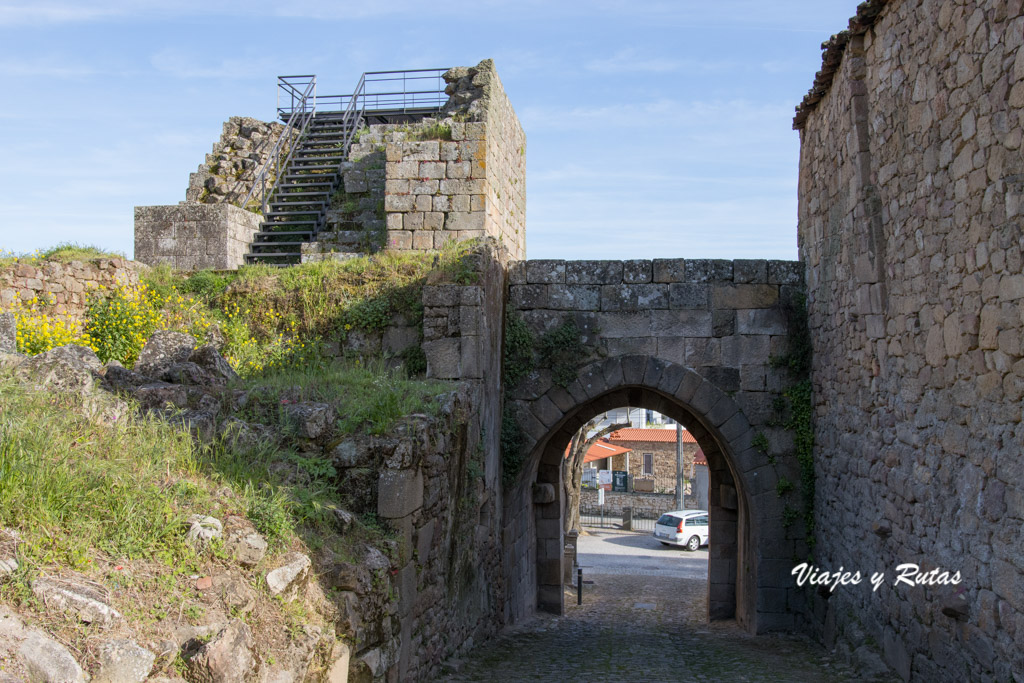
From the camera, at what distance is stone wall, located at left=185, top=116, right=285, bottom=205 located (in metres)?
13.6

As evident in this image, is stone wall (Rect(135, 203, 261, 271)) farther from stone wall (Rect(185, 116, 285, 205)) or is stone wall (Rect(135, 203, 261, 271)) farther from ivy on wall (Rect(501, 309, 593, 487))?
ivy on wall (Rect(501, 309, 593, 487))

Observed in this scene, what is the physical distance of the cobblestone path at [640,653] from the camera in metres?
7.25

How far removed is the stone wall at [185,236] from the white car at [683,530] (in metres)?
17.3

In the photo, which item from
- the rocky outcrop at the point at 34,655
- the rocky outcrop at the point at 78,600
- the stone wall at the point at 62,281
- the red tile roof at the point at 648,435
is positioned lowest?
the red tile roof at the point at 648,435

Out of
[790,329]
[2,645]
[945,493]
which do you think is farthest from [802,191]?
[2,645]

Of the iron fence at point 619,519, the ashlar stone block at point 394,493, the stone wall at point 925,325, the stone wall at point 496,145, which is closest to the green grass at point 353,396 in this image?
the ashlar stone block at point 394,493

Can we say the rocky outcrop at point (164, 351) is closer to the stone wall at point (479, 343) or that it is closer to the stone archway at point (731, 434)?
the stone wall at point (479, 343)

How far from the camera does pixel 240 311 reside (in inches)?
383

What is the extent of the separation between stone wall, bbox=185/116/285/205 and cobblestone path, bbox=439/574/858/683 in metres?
7.96

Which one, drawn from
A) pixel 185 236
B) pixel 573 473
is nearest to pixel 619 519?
pixel 573 473

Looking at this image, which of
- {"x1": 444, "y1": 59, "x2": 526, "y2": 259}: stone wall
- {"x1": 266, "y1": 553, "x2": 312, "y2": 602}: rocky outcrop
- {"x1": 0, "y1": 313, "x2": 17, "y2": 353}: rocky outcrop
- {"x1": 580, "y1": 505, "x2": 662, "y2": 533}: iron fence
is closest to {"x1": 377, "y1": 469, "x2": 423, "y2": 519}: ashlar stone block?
{"x1": 266, "y1": 553, "x2": 312, "y2": 602}: rocky outcrop

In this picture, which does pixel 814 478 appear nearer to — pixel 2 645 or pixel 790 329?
pixel 790 329

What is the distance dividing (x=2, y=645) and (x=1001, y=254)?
204 inches

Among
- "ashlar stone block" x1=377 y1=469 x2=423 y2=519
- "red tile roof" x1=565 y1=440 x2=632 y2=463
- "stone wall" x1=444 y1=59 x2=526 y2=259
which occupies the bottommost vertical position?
"red tile roof" x1=565 y1=440 x2=632 y2=463
